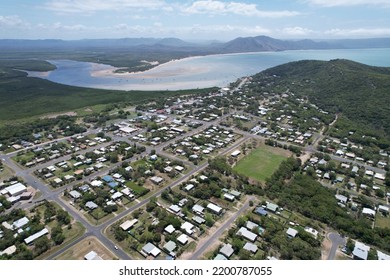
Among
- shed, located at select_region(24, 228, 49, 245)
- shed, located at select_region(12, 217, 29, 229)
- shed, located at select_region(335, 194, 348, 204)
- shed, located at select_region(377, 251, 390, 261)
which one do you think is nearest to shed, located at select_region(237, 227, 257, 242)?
shed, located at select_region(377, 251, 390, 261)

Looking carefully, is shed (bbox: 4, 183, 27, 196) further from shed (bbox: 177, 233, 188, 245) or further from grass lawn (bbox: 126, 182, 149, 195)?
shed (bbox: 177, 233, 188, 245)

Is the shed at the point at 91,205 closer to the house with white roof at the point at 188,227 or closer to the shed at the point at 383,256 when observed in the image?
the house with white roof at the point at 188,227

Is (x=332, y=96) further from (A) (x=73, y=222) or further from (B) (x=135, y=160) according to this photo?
(A) (x=73, y=222)

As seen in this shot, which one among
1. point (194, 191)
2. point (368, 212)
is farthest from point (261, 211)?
point (368, 212)

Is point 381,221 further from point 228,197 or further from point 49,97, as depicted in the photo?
point 49,97

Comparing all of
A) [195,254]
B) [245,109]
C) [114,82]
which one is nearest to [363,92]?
[245,109]

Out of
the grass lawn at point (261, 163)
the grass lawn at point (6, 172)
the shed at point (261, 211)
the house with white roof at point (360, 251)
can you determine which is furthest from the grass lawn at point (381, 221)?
the grass lawn at point (6, 172)
